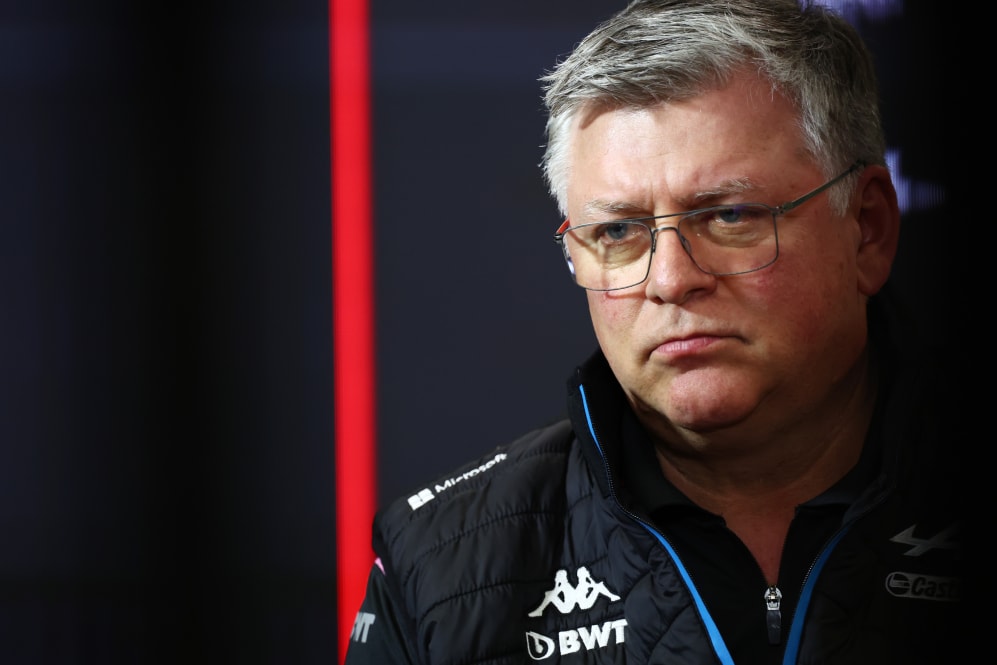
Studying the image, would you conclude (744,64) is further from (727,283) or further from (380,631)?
(380,631)

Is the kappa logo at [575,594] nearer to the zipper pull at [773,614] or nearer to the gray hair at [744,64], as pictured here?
the zipper pull at [773,614]

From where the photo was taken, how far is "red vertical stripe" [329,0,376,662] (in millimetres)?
1578

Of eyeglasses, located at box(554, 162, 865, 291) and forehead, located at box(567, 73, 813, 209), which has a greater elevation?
forehead, located at box(567, 73, 813, 209)

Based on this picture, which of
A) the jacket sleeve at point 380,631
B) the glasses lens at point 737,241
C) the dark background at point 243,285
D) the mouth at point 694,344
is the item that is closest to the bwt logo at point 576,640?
the jacket sleeve at point 380,631

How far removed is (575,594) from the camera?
1146 millimetres

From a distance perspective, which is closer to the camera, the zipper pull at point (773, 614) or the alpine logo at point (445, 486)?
the zipper pull at point (773, 614)

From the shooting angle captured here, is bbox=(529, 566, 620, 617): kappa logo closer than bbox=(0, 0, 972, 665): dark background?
Yes

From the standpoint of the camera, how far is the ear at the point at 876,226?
115cm

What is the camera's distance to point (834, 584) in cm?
103

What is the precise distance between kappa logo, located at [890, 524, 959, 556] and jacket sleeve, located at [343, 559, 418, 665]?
585mm

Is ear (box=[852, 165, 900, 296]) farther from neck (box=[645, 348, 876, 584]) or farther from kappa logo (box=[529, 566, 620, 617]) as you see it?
kappa logo (box=[529, 566, 620, 617])

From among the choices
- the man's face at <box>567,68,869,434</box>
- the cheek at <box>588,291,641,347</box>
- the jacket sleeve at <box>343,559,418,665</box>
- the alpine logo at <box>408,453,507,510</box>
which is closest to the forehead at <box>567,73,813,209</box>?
the man's face at <box>567,68,869,434</box>

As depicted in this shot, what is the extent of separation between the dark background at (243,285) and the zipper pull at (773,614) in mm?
610

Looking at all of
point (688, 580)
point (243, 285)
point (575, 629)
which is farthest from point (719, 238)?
point (243, 285)
